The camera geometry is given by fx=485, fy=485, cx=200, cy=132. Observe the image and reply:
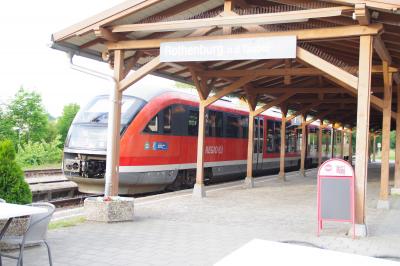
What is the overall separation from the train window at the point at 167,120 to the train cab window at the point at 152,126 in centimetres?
37

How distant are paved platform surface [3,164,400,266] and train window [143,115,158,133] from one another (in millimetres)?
1694

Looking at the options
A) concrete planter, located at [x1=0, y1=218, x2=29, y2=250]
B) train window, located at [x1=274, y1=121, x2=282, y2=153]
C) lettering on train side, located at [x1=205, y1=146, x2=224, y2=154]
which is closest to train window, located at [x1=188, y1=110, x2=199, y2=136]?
lettering on train side, located at [x1=205, y1=146, x2=224, y2=154]

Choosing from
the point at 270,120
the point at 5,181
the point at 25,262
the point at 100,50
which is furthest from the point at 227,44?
the point at 270,120

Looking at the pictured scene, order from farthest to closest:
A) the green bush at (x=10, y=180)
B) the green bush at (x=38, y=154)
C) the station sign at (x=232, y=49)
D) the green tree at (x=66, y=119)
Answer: the green tree at (x=66, y=119), the green bush at (x=38, y=154), the station sign at (x=232, y=49), the green bush at (x=10, y=180)

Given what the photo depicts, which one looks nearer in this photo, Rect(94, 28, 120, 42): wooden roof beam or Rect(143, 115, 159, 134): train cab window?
Rect(94, 28, 120, 42): wooden roof beam

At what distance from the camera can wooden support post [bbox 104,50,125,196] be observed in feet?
27.9

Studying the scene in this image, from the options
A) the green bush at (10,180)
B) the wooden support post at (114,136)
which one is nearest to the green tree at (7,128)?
the wooden support post at (114,136)

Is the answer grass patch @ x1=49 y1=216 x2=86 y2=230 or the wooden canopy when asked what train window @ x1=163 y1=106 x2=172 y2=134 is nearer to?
the wooden canopy

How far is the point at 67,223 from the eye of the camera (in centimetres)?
746

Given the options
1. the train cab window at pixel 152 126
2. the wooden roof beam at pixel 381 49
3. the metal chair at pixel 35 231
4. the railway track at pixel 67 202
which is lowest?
the railway track at pixel 67 202

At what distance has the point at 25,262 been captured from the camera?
5.23m

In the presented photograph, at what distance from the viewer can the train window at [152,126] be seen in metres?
11.7

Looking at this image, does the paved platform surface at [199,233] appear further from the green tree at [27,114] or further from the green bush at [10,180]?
the green tree at [27,114]

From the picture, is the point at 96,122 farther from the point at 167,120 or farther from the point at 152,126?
the point at 167,120
